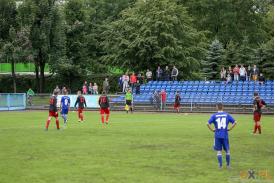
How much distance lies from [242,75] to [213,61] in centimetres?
930

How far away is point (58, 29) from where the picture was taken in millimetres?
60781

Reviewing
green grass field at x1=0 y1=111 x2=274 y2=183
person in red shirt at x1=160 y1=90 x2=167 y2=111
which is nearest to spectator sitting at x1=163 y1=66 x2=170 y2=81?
person in red shirt at x1=160 y1=90 x2=167 y2=111

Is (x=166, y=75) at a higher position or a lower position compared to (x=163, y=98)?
higher

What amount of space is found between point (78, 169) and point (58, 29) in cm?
4648

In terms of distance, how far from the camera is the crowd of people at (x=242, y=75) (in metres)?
48.1

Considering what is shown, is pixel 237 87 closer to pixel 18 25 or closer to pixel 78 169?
pixel 18 25

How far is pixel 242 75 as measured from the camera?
4850cm

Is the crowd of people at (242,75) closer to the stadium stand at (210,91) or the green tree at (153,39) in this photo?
the stadium stand at (210,91)

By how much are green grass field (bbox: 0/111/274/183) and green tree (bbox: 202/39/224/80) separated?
2926 centimetres

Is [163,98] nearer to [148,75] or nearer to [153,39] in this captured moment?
[148,75]

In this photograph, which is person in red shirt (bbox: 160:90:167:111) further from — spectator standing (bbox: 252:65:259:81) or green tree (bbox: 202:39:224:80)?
green tree (bbox: 202:39:224:80)

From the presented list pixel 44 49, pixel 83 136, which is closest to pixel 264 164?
pixel 83 136

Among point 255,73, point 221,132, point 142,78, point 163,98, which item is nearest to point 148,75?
point 142,78

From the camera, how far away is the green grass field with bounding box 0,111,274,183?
1450cm
